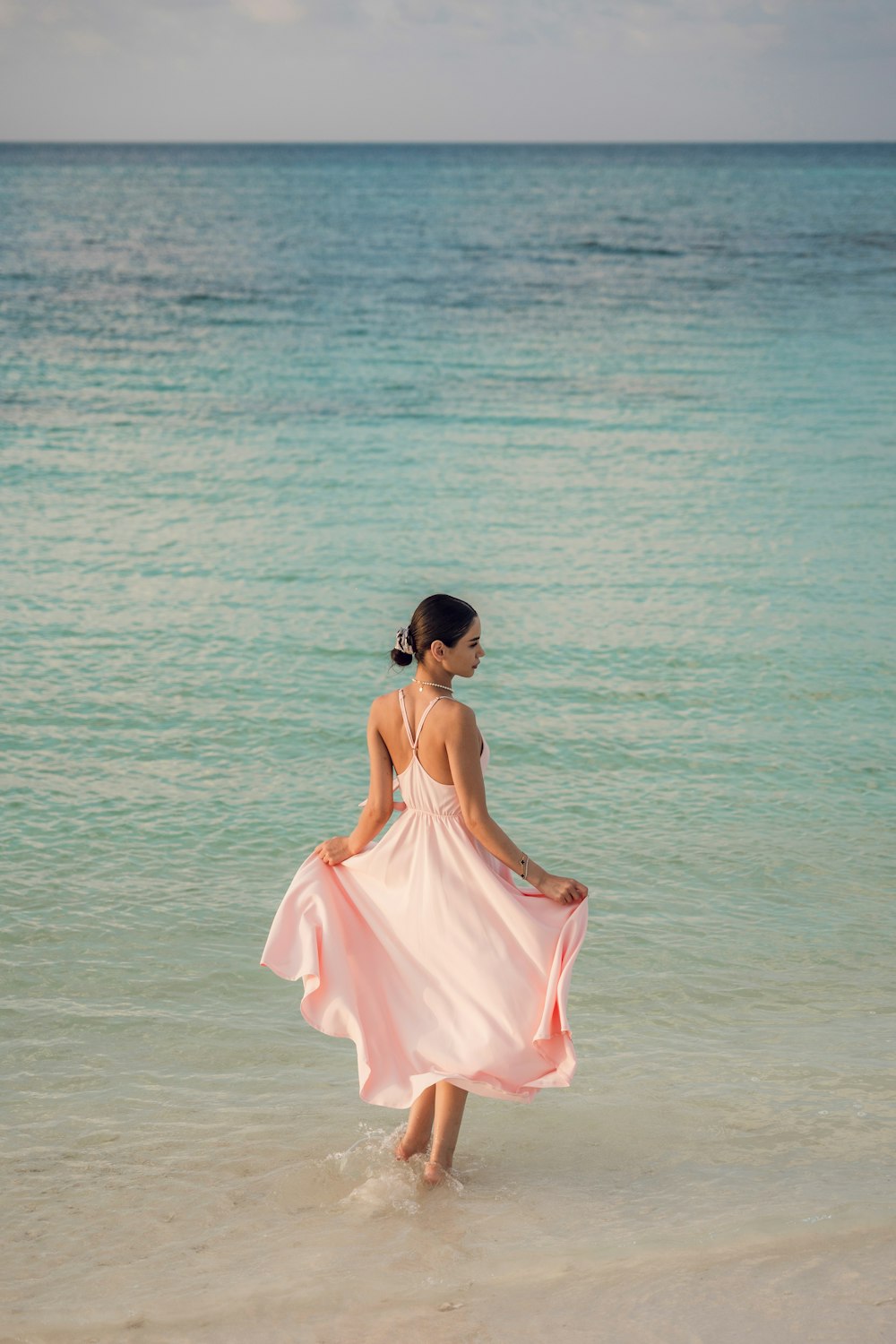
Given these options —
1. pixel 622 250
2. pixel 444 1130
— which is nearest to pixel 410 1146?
pixel 444 1130

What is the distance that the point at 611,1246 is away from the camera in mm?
3201

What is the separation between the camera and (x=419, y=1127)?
11.8 feet

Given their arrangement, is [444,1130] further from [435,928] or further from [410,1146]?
[435,928]

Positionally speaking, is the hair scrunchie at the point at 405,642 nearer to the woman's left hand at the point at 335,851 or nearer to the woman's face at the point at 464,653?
the woman's face at the point at 464,653

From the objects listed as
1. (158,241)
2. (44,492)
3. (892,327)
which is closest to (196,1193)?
(44,492)

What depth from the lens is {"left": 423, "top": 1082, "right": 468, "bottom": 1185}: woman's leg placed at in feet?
11.4

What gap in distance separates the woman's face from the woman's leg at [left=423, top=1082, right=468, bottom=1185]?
1131 mm

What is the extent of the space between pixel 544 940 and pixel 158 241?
43.8 m

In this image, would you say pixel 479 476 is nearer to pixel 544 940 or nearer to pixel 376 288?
pixel 544 940

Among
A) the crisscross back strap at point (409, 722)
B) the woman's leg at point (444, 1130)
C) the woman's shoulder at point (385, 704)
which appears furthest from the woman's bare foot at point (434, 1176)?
the woman's shoulder at point (385, 704)

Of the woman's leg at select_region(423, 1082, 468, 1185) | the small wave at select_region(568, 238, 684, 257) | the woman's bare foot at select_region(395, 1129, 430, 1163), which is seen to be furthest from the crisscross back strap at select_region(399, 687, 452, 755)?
the small wave at select_region(568, 238, 684, 257)

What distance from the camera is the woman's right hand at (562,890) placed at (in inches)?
131

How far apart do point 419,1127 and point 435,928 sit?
2.07 feet

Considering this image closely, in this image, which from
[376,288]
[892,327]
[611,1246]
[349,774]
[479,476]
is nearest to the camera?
[611,1246]
